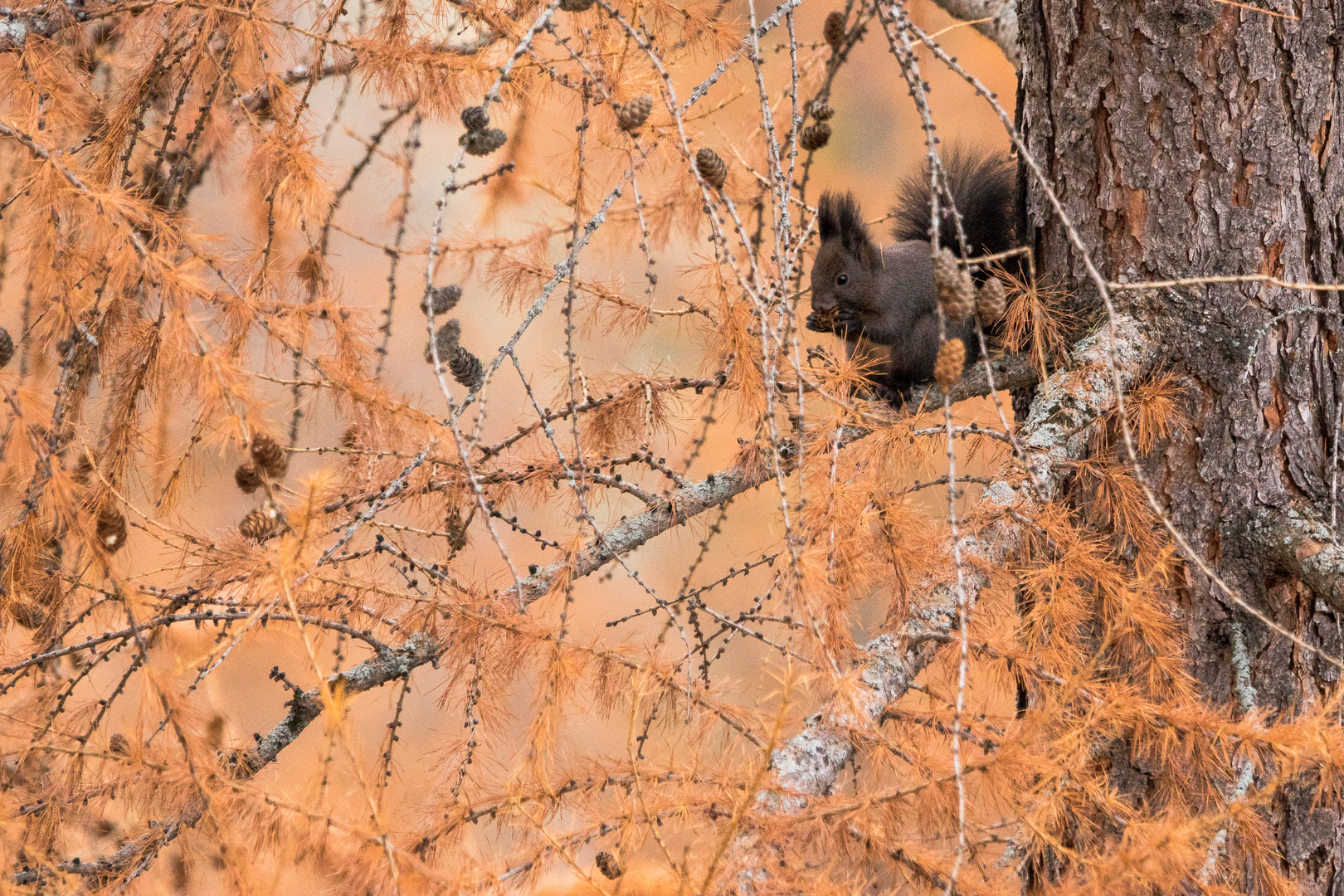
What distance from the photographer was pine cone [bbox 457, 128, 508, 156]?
791 millimetres

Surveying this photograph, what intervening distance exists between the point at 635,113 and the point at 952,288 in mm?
329

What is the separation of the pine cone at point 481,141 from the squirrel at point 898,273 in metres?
0.82

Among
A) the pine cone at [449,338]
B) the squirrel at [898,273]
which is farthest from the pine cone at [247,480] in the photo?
the squirrel at [898,273]

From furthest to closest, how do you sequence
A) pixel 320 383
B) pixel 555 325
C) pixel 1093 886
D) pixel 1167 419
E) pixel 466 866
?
pixel 555 325 → pixel 1167 419 → pixel 320 383 → pixel 466 866 → pixel 1093 886

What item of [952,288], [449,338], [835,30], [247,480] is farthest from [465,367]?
[952,288]

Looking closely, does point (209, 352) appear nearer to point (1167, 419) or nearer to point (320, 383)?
point (320, 383)

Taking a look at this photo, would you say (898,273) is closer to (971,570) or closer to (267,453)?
(971,570)

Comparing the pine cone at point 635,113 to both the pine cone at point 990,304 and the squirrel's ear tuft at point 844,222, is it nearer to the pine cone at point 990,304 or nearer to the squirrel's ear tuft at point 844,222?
the pine cone at point 990,304

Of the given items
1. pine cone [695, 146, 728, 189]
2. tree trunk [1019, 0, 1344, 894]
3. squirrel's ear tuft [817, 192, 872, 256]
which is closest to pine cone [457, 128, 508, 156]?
pine cone [695, 146, 728, 189]

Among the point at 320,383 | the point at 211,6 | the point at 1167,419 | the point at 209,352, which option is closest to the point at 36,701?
the point at 320,383

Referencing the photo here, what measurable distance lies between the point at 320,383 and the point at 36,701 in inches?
17.0

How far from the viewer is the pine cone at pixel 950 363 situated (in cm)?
63

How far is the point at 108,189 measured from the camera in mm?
947

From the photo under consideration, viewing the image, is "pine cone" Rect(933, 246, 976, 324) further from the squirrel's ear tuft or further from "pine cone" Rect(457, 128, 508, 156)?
the squirrel's ear tuft
